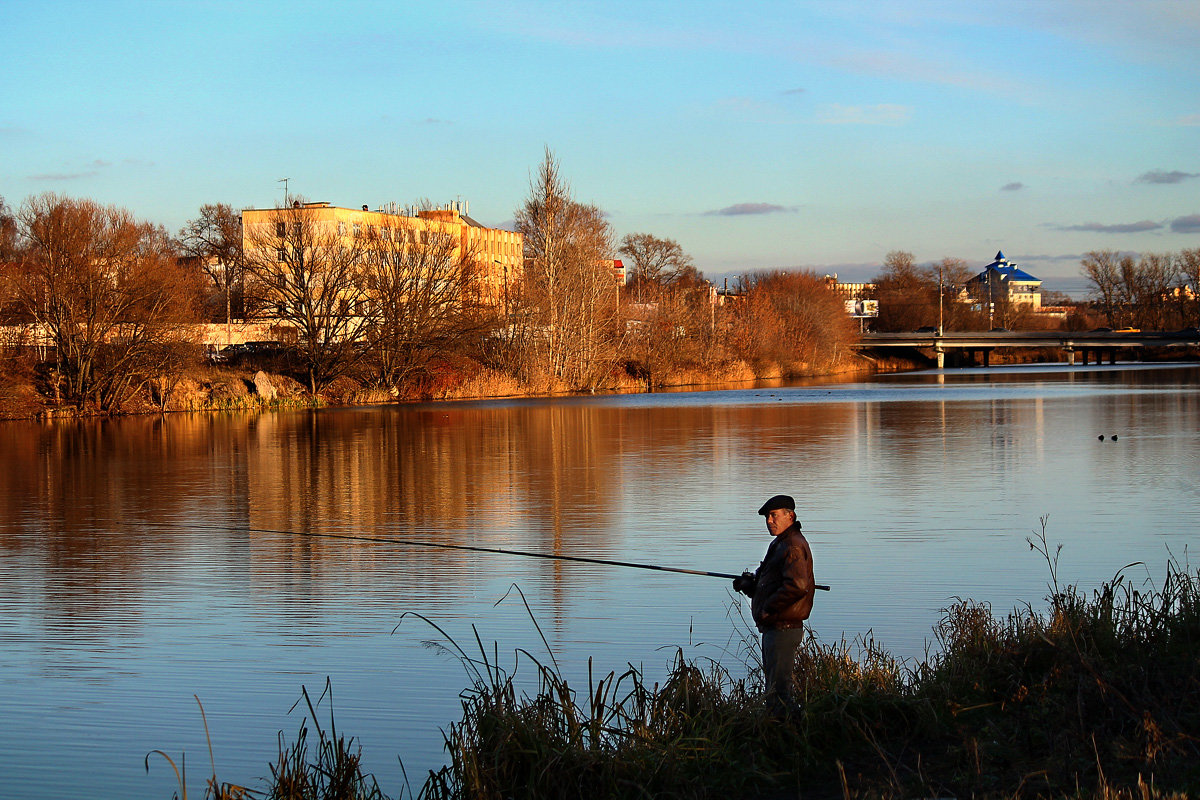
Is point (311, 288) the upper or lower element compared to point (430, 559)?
upper

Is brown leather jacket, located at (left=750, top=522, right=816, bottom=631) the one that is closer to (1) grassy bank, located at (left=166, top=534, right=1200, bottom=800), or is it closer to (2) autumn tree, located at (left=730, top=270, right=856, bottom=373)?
(1) grassy bank, located at (left=166, top=534, right=1200, bottom=800)

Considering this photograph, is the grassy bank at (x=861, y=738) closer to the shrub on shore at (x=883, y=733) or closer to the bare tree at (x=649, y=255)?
the shrub on shore at (x=883, y=733)

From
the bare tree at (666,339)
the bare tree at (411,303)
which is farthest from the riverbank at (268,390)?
the bare tree at (411,303)

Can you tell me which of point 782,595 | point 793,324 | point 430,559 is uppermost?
point 793,324

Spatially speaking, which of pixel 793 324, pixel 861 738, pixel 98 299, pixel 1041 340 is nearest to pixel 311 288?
pixel 98 299

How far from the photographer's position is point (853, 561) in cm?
1172

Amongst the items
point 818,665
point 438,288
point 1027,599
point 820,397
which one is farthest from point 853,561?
point 438,288

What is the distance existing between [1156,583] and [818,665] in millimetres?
4945

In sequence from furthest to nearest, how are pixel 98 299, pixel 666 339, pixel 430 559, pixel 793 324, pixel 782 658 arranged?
1. pixel 793 324
2. pixel 666 339
3. pixel 98 299
4. pixel 430 559
5. pixel 782 658

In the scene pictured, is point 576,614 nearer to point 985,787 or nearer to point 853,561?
point 853,561

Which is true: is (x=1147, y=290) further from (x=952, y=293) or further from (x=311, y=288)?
(x=311, y=288)

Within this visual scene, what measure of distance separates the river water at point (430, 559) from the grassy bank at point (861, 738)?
2.57 feet

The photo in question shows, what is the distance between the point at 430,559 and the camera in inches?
486

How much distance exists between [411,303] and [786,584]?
45.4 m
